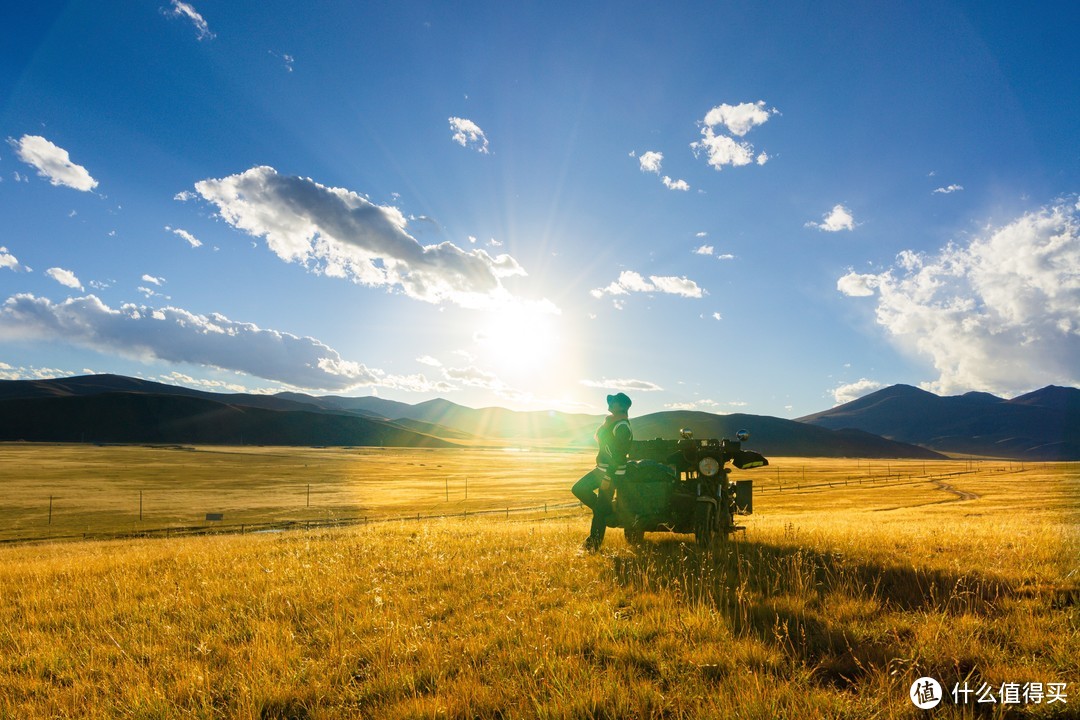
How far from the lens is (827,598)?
20.4 feet

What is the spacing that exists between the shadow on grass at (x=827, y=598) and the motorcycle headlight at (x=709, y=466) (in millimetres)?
1869

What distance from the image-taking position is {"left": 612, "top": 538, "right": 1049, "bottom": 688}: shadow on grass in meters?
4.74

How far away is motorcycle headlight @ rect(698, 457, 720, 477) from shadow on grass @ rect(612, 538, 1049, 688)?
187 cm

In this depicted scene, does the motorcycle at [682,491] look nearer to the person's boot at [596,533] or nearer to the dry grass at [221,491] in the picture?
the person's boot at [596,533]

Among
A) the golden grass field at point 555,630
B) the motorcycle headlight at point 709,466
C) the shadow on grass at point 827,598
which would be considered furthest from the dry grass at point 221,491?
the shadow on grass at point 827,598

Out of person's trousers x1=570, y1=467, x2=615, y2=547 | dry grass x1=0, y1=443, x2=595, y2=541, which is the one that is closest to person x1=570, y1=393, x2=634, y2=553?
person's trousers x1=570, y1=467, x2=615, y2=547

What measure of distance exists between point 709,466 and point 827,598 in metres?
4.59

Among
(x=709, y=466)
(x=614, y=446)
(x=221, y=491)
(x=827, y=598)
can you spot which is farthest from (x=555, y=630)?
(x=221, y=491)

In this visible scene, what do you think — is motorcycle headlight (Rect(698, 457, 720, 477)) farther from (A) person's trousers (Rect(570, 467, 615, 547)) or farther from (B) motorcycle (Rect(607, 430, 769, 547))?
(A) person's trousers (Rect(570, 467, 615, 547))

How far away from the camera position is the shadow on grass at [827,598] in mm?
4742

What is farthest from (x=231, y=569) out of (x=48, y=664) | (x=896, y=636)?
(x=896, y=636)

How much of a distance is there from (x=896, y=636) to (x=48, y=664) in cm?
882

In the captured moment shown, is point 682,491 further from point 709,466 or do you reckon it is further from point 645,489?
point 645,489

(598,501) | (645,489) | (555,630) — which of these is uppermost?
(645,489)
